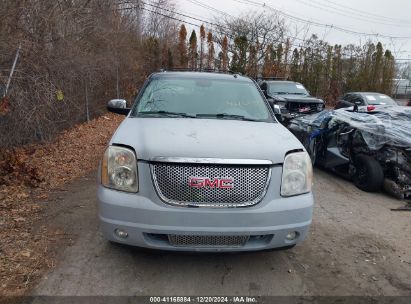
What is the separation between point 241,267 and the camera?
3.78 meters

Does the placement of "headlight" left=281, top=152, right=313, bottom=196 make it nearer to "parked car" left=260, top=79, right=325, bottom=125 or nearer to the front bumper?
the front bumper

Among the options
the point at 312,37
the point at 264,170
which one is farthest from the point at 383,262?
the point at 312,37

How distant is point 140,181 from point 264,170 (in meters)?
1.00

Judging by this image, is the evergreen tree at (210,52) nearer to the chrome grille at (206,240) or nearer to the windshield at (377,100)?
the windshield at (377,100)

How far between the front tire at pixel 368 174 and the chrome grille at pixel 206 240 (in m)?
3.99

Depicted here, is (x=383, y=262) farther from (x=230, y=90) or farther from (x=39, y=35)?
(x=39, y=35)

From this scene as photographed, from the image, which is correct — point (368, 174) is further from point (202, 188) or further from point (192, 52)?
point (192, 52)

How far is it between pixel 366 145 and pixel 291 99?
6.66m

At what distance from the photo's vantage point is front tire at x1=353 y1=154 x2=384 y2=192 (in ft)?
21.4

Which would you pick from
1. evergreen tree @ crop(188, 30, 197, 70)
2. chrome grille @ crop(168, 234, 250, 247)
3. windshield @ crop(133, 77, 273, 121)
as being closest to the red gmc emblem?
chrome grille @ crop(168, 234, 250, 247)

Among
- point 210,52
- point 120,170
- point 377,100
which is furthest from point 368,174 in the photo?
point 210,52

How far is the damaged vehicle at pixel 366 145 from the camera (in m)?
6.42

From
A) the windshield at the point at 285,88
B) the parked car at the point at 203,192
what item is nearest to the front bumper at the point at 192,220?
the parked car at the point at 203,192

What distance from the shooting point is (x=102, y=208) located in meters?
3.32
